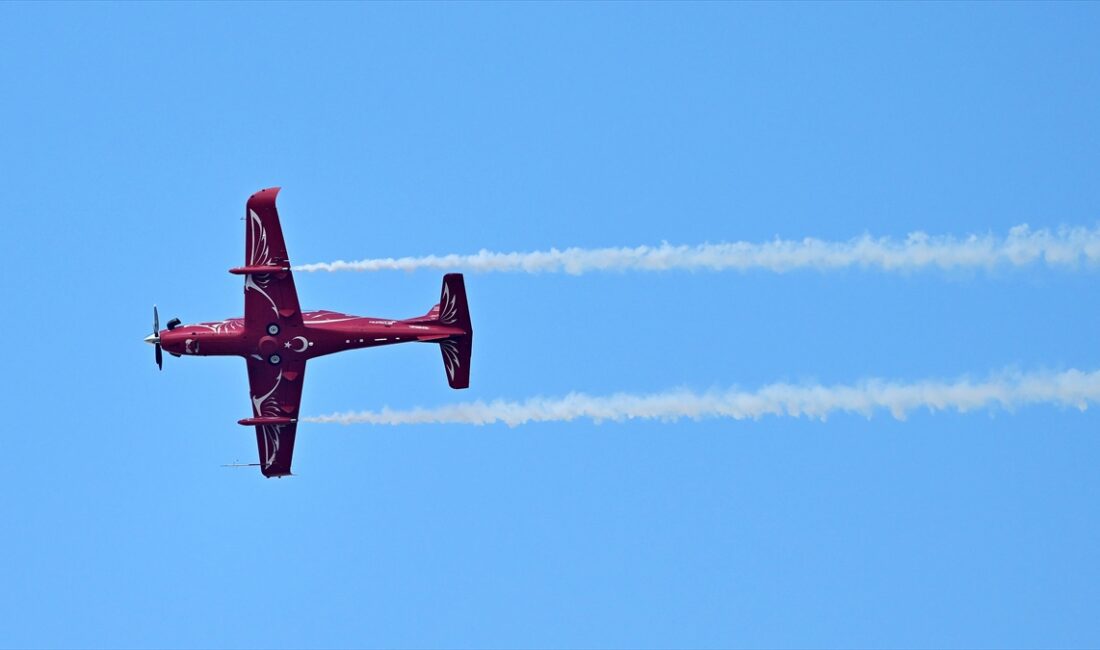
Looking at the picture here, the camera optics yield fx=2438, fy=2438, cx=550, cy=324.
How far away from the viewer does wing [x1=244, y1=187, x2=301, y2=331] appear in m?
68.9

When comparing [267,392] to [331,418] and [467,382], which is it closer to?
[331,418]

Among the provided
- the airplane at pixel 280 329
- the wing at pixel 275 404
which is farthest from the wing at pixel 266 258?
the wing at pixel 275 404

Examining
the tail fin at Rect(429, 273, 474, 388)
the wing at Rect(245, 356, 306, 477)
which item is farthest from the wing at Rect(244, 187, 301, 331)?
the tail fin at Rect(429, 273, 474, 388)

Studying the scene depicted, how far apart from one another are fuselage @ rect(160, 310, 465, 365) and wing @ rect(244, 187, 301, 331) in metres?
0.74

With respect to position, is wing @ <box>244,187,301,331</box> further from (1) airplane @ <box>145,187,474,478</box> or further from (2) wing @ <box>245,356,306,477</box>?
(2) wing @ <box>245,356,306,477</box>

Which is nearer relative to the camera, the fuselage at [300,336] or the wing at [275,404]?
the fuselage at [300,336]

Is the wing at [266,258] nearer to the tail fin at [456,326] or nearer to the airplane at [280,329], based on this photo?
the airplane at [280,329]

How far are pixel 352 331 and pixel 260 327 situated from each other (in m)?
2.78

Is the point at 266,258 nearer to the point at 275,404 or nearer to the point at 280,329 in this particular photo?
the point at 280,329

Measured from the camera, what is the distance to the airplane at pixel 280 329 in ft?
225

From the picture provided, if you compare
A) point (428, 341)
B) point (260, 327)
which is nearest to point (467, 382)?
point (428, 341)

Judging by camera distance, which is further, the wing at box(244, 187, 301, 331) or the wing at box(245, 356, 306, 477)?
the wing at box(245, 356, 306, 477)

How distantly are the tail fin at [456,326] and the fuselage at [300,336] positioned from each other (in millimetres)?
234

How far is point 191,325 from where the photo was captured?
232ft
